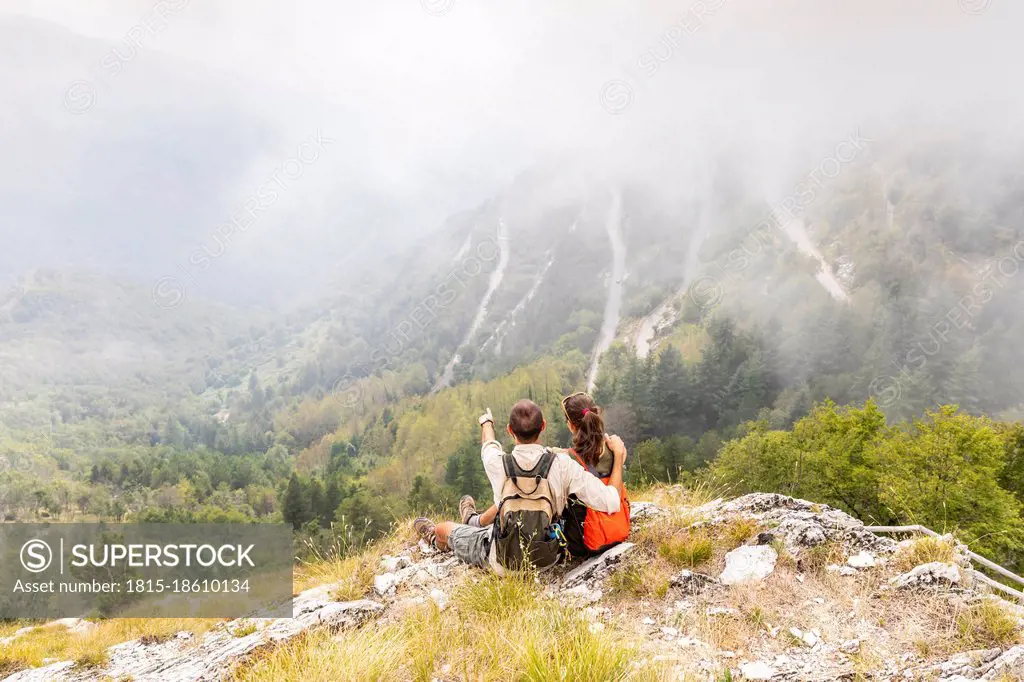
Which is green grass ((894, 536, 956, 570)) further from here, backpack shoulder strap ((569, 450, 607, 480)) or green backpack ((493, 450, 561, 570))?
green backpack ((493, 450, 561, 570))

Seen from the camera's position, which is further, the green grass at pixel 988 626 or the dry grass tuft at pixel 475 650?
the green grass at pixel 988 626

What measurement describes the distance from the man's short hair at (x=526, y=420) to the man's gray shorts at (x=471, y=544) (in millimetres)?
1884

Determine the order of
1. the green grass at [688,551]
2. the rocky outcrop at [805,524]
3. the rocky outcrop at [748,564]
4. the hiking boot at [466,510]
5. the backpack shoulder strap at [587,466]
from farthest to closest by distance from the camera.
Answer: the hiking boot at [466,510]
the backpack shoulder strap at [587,466]
the green grass at [688,551]
the rocky outcrop at [805,524]
the rocky outcrop at [748,564]

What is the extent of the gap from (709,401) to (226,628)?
132553 mm

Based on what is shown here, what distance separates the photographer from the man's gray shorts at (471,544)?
7.19 metres

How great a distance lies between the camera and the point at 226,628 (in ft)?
24.6

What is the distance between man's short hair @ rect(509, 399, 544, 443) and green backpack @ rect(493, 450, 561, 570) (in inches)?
12.4

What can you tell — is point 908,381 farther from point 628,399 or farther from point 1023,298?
point 1023,298

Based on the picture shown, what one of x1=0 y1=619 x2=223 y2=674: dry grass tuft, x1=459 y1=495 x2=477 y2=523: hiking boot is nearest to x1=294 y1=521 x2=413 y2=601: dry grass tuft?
x1=459 y1=495 x2=477 y2=523: hiking boot

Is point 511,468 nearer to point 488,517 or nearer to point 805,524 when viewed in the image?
point 488,517

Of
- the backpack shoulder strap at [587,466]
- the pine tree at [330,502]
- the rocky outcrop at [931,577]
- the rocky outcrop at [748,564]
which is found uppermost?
the backpack shoulder strap at [587,466]

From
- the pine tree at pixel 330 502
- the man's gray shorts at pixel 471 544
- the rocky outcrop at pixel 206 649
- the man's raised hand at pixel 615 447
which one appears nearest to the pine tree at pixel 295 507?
the pine tree at pixel 330 502

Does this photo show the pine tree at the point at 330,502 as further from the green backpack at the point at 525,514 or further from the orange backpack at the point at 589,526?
the green backpack at the point at 525,514

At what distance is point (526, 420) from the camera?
6.29 metres
